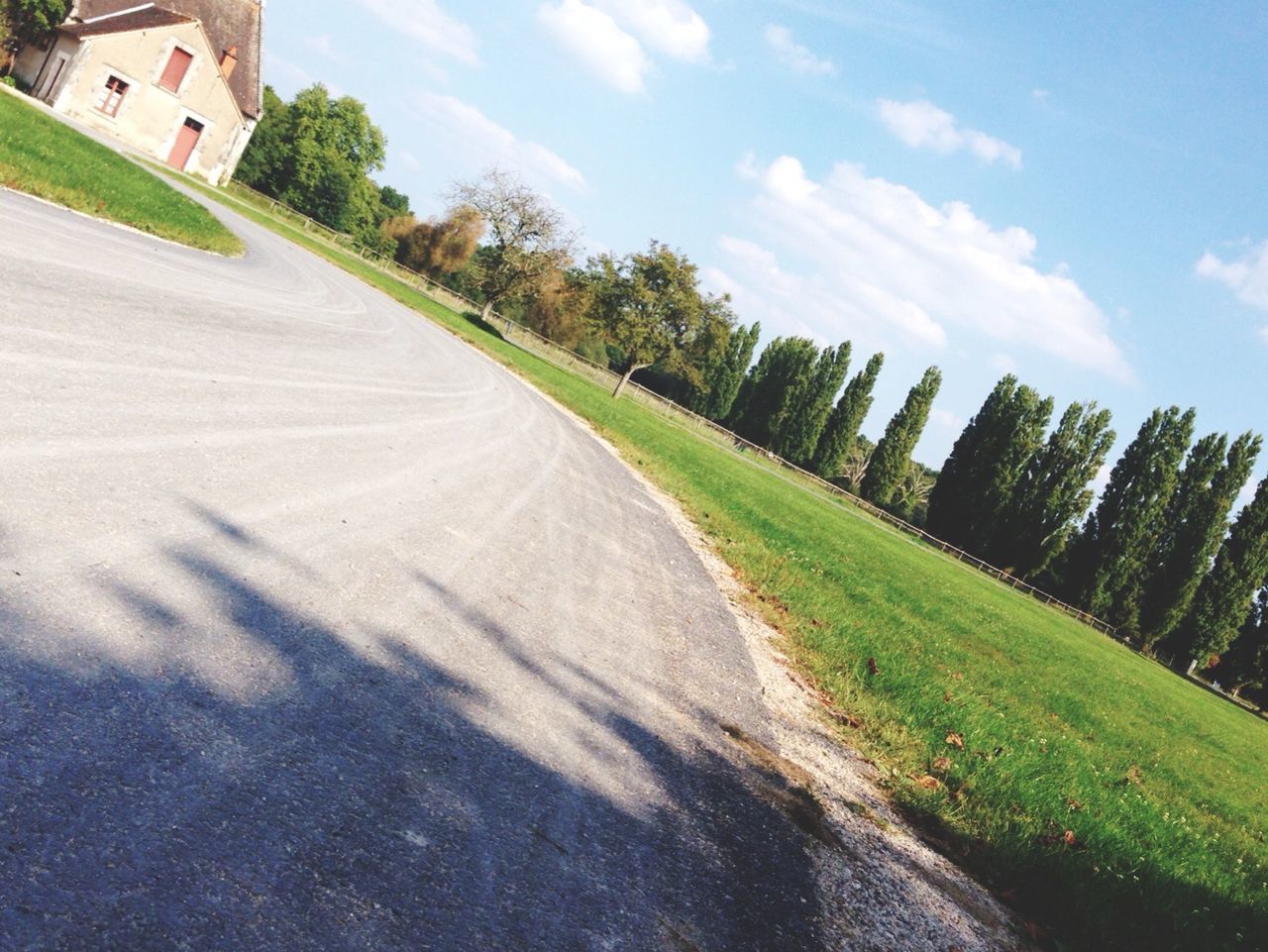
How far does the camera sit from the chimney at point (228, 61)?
159 feet

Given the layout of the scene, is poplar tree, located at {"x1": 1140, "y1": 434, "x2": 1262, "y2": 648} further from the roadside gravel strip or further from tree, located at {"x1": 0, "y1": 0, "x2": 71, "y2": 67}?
tree, located at {"x1": 0, "y1": 0, "x2": 71, "y2": 67}

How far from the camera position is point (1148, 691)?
22578mm

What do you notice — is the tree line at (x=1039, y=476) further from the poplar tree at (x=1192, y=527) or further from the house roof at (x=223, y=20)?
the house roof at (x=223, y=20)

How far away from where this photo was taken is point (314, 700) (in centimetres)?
333

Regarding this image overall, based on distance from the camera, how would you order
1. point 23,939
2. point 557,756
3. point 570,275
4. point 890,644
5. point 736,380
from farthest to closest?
point 736,380, point 570,275, point 890,644, point 557,756, point 23,939

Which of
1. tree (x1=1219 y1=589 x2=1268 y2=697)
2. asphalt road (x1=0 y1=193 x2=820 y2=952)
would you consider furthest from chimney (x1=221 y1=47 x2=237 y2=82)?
tree (x1=1219 y1=589 x2=1268 y2=697)

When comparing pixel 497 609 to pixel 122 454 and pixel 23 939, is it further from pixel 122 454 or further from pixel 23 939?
pixel 23 939

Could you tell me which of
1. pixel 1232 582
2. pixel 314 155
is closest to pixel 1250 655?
pixel 1232 582

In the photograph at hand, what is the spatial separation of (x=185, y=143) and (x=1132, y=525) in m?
66.9

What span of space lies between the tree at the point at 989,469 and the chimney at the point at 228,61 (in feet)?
193

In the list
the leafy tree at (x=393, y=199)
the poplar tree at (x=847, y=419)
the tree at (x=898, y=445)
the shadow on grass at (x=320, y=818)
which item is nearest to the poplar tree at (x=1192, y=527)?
the tree at (x=898, y=445)

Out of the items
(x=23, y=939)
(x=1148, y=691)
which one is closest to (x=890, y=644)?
(x=23, y=939)

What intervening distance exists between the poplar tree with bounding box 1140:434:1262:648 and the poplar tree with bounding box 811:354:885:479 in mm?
25809

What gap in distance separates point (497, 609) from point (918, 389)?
66.8m
